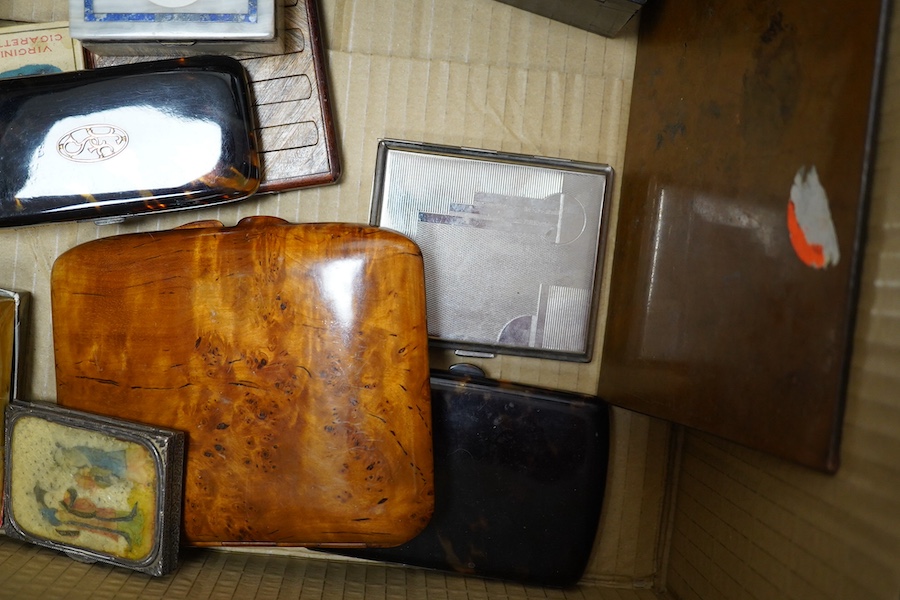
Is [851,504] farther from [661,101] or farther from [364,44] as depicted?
[364,44]

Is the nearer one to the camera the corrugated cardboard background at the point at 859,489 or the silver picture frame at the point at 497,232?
the corrugated cardboard background at the point at 859,489

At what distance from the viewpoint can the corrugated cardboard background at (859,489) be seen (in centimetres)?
63

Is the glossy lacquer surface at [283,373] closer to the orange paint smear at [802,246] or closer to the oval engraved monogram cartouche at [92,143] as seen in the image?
the oval engraved monogram cartouche at [92,143]

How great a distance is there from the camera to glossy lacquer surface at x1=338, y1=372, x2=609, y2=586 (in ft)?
3.75

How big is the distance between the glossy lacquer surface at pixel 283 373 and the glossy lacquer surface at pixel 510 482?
0.55ft

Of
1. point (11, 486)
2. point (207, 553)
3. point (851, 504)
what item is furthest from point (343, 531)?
point (851, 504)

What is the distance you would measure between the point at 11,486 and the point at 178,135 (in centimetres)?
60

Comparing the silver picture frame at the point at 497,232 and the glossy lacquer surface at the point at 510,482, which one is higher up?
the silver picture frame at the point at 497,232

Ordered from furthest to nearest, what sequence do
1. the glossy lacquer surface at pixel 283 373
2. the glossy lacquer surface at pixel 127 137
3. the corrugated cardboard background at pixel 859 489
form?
1. the glossy lacquer surface at pixel 127 137
2. the glossy lacquer surface at pixel 283 373
3. the corrugated cardboard background at pixel 859 489

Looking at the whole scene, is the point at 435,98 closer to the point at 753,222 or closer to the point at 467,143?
the point at 467,143

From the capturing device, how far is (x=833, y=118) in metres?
0.67

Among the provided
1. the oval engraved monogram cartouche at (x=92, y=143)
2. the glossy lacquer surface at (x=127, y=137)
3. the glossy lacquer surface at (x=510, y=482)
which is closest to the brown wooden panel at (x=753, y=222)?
the glossy lacquer surface at (x=510, y=482)

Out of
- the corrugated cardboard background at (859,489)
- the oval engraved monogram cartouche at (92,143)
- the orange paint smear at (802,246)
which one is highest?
the oval engraved monogram cartouche at (92,143)

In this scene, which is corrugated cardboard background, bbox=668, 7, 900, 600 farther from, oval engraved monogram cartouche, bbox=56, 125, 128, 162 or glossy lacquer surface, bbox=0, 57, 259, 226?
oval engraved monogram cartouche, bbox=56, 125, 128, 162
